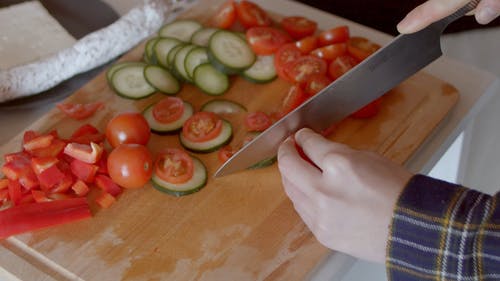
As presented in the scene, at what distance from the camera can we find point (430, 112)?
167 centimetres

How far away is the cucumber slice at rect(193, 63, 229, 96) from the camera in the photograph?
174cm

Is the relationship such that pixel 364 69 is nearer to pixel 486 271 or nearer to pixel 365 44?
pixel 365 44

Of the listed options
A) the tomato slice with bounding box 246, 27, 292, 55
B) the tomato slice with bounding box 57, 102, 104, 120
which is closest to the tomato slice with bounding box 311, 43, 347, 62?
the tomato slice with bounding box 246, 27, 292, 55

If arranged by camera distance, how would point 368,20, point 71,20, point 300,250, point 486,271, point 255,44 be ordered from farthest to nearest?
point 368,20 → point 71,20 → point 255,44 → point 300,250 → point 486,271

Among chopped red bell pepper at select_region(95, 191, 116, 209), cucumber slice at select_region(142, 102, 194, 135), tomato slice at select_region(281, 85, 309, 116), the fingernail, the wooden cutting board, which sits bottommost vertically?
the wooden cutting board

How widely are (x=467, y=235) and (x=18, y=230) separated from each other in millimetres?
895

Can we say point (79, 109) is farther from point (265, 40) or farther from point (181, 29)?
point (265, 40)

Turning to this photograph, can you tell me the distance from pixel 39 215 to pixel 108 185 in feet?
0.54

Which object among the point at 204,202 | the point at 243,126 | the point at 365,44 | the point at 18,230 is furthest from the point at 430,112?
the point at 18,230

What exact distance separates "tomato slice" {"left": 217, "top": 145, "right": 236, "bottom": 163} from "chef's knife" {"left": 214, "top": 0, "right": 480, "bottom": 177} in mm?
77

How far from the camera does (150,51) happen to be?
1.84 m

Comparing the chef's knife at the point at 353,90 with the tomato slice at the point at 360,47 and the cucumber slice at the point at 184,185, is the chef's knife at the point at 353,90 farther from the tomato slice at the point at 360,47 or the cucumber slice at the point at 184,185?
the tomato slice at the point at 360,47

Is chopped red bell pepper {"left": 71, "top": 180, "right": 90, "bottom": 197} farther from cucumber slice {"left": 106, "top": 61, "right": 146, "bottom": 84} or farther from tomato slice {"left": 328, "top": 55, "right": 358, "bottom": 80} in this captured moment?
tomato slice {"left": 328, "top": 55, "right": 358, "bottom": 80}

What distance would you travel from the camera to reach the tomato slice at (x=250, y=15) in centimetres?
190
